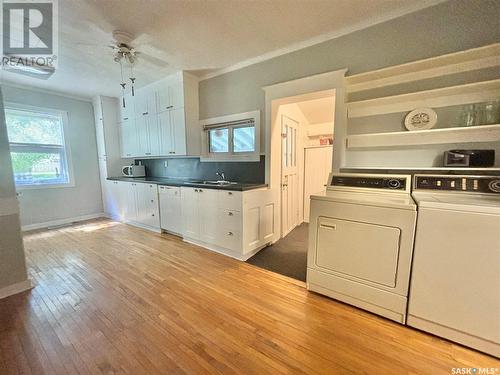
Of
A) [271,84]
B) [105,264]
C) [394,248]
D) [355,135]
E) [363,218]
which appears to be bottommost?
[105,264]

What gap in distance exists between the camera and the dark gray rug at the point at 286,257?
2.40m

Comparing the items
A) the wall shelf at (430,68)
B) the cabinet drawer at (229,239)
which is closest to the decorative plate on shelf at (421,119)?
the wall shelf at (430,68)

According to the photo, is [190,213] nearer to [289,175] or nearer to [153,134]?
[289,175]

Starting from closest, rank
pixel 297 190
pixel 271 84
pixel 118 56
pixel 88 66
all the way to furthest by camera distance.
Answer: pixel 118 56 → pixel 271 84 → pixel 88 66 → pixel 297 190

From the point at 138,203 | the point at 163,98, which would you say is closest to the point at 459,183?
the point at 163,98

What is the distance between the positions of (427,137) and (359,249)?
1145 mm

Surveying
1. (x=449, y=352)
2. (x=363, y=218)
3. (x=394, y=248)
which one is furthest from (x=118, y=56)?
(x=449, y=352)

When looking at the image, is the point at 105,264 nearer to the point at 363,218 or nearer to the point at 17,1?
the point at 17,1

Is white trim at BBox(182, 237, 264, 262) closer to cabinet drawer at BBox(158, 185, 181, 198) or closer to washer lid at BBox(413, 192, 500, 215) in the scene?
cabinet drawer at BBox(158, 185, 181, 198)

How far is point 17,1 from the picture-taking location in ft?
5.68

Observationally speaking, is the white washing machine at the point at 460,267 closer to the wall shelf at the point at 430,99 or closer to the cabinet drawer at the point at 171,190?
the wall shelf at the point at 430,99

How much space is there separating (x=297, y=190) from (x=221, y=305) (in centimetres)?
257

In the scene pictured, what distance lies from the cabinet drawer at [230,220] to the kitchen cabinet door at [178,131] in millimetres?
1369

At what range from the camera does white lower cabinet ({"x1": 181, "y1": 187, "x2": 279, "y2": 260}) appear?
2592 millimetres
